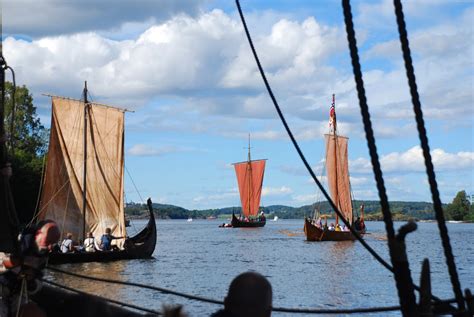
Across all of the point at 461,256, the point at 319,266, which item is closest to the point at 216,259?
the point at 319,266

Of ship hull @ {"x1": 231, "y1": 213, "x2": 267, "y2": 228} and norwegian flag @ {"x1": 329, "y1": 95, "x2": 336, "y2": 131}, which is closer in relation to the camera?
norwegian flag @ {"x1": 329, "y1": 95, "x2": 336, "y2": 131}

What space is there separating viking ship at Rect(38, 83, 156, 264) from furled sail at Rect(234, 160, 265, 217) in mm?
56261

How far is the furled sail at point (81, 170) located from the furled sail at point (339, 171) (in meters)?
22.7

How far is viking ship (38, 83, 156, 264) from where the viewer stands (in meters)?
36.4

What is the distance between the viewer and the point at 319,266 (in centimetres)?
4031

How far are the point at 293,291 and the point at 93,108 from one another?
15117 mm

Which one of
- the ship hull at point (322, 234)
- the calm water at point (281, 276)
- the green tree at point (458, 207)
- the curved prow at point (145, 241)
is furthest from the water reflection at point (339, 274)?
the green tree at point (458, 207)

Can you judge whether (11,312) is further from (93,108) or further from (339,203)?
(339,203)

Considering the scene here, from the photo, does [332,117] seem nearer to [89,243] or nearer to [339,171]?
[339,171]

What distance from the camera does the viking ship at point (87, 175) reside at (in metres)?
36.4

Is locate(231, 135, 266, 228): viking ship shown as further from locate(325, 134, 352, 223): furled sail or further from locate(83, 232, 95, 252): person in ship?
locate(83, 232, 95, 252): person in ship

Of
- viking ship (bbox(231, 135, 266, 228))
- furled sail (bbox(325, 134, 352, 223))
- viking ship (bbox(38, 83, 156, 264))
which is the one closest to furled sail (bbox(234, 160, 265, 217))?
viking ship (bbox(231, 135, 266, 228))

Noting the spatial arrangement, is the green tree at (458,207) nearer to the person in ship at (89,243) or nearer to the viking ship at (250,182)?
the viking ship at (250,182)

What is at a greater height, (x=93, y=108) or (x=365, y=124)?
(x=93, y=108)
